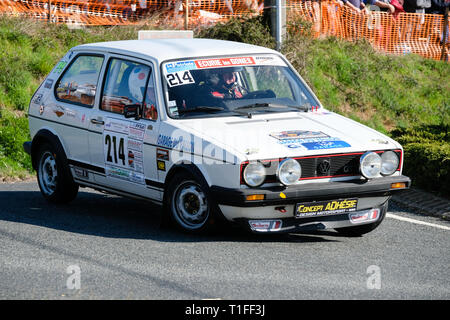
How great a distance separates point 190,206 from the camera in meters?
7.74

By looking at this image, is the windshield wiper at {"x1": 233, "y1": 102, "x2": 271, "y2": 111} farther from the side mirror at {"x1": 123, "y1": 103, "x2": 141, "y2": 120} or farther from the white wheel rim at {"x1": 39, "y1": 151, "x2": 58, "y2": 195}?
the white wheel rim at {"x1": 39, "y1": 151, "x2": 58, "y2": 195}

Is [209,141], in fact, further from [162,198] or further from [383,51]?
[383,51]

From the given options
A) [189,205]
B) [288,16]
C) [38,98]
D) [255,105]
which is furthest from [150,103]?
[288,16]

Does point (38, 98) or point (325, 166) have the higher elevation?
point (38, 98)

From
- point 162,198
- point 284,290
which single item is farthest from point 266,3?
point 284,290

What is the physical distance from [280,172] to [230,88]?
1.50 m

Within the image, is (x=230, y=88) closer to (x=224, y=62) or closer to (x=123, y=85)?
(x=224, y=62)

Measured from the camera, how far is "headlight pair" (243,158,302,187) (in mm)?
7164

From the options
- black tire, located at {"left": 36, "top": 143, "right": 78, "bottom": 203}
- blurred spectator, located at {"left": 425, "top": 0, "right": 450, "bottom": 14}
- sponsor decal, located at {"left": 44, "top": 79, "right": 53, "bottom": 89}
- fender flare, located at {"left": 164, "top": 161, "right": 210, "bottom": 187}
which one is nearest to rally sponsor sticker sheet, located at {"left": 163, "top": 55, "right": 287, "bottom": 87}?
fender flare, located at {"left": 164, "top": 161, "right": 210, "bottom": 187}

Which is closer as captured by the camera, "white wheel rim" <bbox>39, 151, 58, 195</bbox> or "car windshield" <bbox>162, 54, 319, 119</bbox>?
"car windshield" <bbox>162, 54, 319, 119</bbox>

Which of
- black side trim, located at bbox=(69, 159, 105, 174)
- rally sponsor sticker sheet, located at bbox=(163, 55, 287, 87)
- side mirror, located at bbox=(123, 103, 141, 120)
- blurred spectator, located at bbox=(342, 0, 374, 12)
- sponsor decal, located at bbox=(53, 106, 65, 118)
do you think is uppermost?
blurred spectator, located at bbox=(342, 0, 374, 12)

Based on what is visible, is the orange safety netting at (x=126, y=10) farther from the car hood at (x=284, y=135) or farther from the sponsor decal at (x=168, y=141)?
the car hood at (x=284, y=135)

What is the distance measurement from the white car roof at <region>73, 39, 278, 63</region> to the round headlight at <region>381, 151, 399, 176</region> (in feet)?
6.51
